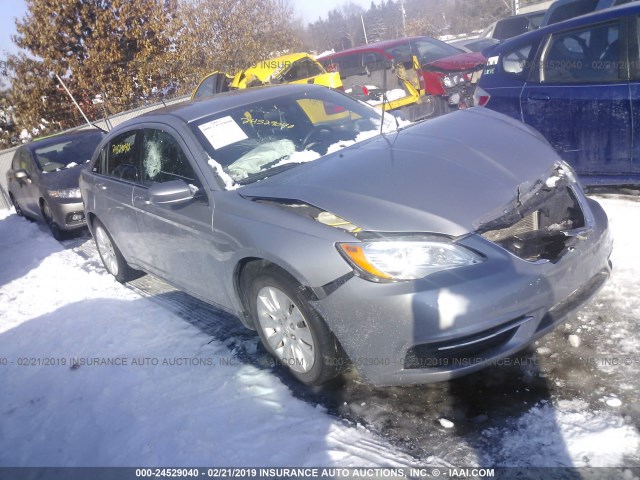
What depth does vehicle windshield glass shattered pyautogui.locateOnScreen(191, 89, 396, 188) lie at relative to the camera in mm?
3639

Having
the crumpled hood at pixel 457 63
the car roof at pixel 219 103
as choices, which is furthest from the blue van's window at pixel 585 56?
the crumpled hood at pixel 457 63

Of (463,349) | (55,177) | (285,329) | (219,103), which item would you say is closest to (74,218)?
(55,177)

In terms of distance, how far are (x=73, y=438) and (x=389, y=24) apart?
202 ft

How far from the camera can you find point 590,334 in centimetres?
323

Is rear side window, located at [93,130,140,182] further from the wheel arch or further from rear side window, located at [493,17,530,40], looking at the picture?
rear side window, located at [493,17,530,40]

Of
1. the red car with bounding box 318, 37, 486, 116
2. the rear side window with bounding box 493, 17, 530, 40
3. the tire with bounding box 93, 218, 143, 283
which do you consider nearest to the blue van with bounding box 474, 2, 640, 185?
the red car with bounding box 318, 37, 486, 116

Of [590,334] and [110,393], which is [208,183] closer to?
[110,393]

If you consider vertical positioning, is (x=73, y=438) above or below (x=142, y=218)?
below

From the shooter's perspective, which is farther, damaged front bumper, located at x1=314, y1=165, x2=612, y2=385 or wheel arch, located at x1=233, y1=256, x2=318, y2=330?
wheel arch, located at x1=233, y1=256, x2=318, y2=330

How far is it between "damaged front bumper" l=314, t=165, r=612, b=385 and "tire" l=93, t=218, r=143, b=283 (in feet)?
10.5

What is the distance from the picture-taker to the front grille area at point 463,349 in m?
2.62

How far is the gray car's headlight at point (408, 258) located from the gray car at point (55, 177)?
21.0 ft

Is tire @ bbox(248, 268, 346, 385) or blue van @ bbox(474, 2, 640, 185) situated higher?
blue van @ bbox(474, 2, 640, 185)

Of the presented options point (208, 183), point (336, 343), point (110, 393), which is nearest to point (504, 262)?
point (336, 343)
